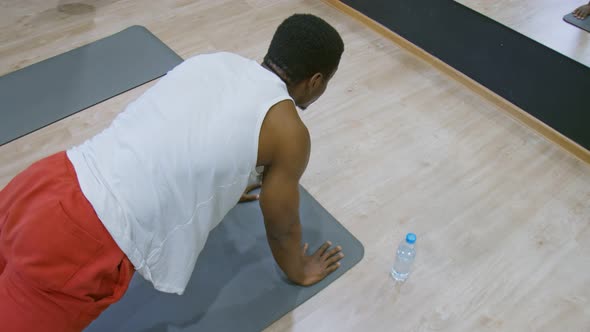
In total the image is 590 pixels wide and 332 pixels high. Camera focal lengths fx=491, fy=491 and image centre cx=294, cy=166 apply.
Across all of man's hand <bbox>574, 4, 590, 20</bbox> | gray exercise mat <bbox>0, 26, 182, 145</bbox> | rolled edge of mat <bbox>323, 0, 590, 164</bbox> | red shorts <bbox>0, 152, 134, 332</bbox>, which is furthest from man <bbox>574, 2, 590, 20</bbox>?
red shorts <bbox>0, 152, 134, 332</bbox>

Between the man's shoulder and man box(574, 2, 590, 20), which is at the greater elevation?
the man's shoulder

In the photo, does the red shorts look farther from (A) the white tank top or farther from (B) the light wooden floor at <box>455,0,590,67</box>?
(B) the light wooden floor at <box>455,0,590,67</box>

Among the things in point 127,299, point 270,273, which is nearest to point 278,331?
point 270,273

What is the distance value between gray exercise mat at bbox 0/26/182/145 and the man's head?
1.29 metres

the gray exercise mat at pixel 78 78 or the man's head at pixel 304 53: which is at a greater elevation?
the man's head at pixel 304 53

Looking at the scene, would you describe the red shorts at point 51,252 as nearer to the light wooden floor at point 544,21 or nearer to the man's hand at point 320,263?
the man's hand at point 320,263

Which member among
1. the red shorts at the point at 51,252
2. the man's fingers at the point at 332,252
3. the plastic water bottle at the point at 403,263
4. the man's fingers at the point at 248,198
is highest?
the red shorts at the point at 51,252

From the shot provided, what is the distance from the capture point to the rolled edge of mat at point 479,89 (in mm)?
2004

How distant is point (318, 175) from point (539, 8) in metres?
1.17

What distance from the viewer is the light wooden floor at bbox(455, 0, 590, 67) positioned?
1896 millimetres

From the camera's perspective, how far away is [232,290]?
152 cm

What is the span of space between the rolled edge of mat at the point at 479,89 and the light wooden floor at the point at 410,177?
3 centimetres

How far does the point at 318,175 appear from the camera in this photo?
1.88 meters

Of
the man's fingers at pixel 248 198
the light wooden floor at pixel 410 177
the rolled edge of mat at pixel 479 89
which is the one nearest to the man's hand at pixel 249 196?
the man's fingers at pixel 248 198
